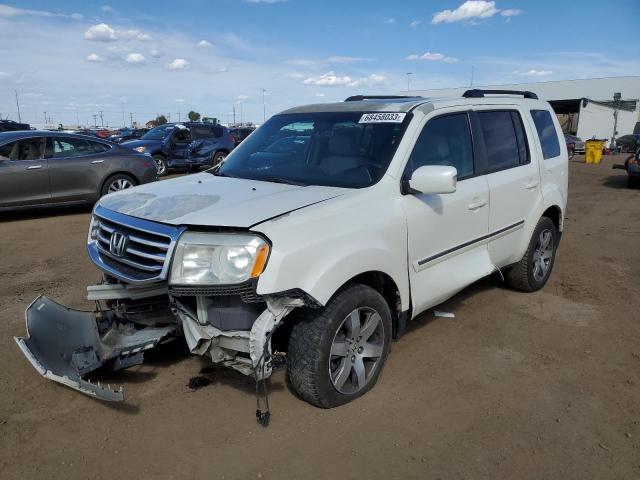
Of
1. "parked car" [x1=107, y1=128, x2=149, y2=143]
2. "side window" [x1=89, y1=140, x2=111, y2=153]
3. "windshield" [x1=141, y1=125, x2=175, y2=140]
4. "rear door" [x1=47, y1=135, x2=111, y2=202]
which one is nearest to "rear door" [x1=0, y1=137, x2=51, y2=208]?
"rear door" [x1=47, y1=135, x2=111, y2=202]

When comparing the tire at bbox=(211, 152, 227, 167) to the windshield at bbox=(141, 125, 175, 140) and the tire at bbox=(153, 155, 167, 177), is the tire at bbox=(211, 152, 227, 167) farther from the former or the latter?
the windshield at bbox=(141, 125, 175, 140)

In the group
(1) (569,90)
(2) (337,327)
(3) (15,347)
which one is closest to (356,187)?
(2) (337,327)

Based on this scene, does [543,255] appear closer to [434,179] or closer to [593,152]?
[434,179]

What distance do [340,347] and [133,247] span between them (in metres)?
1.36

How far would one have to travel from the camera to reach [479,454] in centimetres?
281

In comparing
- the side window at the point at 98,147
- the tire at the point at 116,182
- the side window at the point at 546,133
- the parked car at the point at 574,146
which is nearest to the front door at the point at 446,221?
the side window at the point at 546,133

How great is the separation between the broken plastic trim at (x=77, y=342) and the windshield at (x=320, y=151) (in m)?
1.40

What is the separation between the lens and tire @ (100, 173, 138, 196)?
Result: 973 cm

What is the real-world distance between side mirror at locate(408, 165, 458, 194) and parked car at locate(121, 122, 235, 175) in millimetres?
13850

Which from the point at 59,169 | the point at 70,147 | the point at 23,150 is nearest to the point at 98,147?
the point at 70,147

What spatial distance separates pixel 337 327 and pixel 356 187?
3.04 ft

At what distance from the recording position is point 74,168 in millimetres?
9320

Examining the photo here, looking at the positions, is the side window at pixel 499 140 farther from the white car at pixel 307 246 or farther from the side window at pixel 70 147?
the side window at pixel 70 147

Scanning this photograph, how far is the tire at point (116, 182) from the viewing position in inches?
383
